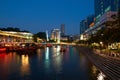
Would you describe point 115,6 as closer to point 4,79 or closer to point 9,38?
point 9,38

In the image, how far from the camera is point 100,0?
581ft

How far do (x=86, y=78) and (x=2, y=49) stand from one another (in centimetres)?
6509

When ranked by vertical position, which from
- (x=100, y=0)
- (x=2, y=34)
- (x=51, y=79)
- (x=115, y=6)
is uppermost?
(x=100, y=0)

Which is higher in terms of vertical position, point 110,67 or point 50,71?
point 110,67

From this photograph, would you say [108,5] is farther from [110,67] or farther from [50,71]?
[110,67]

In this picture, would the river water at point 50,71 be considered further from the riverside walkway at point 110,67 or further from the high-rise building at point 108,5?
the high-rise building at point 108,5

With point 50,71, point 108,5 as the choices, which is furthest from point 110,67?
point 108,5

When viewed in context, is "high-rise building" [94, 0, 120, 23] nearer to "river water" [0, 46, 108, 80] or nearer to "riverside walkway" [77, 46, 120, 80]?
"river water" [0, 46, 108, 80]

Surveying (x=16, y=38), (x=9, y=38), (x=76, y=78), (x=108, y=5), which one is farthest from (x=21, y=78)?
(x=16, y=38)

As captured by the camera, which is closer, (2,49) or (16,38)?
(2,49)

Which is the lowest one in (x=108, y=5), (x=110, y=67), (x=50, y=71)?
(x=50, y=71)

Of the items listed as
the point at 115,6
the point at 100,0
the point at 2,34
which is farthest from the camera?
the point at 100,0

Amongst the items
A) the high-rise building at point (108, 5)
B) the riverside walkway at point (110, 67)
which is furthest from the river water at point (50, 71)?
the high-rise building at point (108, 5)

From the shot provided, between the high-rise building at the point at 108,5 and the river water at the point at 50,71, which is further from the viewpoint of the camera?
the high-rise building at the point at 108,5
